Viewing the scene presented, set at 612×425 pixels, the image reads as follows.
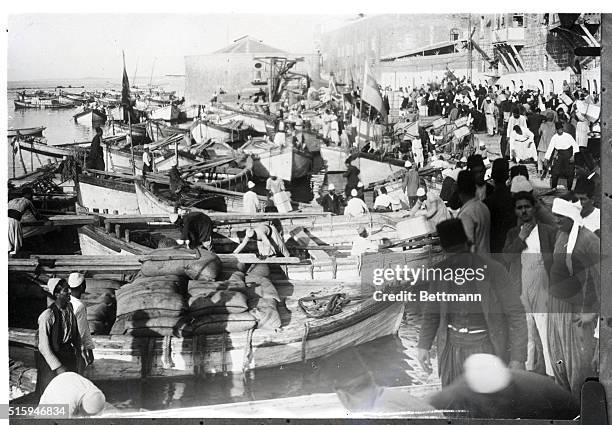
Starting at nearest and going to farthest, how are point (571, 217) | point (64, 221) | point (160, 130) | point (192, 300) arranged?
point (571, 217) → point (192, 300) → point (64, 221) → point (160, 130)

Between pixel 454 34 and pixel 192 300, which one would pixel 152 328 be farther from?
pixel 454 34

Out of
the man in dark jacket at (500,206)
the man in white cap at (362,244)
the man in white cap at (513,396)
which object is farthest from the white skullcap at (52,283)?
the man in dark jacket at (500,206)

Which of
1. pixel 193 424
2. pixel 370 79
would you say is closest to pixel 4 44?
pixel 370 79


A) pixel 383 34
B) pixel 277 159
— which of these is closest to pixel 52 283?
pixel 277 159

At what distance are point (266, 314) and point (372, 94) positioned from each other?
1270mm

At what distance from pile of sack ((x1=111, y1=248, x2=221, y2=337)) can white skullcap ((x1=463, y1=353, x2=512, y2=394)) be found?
4.51 ft

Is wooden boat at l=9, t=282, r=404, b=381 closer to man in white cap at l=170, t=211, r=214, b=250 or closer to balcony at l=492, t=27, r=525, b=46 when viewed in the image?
man in white cap at l=170, t=211, r=214, b=250

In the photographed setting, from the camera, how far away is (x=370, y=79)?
4.33 m

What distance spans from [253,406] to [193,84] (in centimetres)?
169

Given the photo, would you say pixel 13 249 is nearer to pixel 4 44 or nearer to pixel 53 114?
pixel 53 114

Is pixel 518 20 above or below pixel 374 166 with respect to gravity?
above

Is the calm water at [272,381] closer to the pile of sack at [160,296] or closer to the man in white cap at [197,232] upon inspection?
the pile of sack at [160,296]

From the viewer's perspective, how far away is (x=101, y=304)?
→ 4.25 m

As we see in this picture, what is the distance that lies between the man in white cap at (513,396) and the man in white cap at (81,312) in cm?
185
